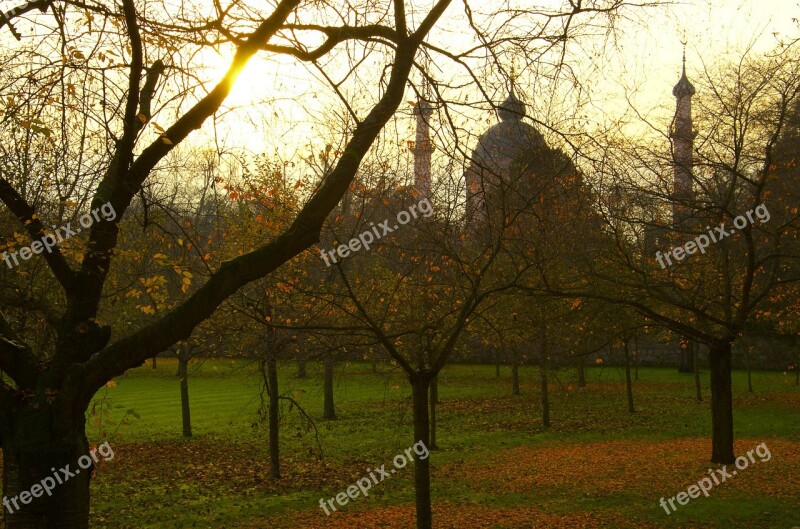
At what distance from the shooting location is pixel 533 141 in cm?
718

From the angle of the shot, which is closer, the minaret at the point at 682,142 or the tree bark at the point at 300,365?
the tree bark at the point at 300,365

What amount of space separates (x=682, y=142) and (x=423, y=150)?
278 inches

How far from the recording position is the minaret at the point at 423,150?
6.77 metres

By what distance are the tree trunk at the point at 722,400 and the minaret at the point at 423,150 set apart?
6.92 meters

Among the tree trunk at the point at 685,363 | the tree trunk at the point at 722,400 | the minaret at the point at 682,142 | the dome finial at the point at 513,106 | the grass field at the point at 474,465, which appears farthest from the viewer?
the tree trunk at the point at 685,363

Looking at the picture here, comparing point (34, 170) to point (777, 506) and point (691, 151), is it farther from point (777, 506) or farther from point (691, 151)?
point (777, 506)

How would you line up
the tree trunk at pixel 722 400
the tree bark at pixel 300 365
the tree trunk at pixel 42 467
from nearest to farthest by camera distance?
the tree trunk at pixel 42 467
the tree bark at pixel 300 365
the tree trunk at pixel 722 400

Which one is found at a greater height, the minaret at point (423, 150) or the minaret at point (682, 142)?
the minaret at point (682, 142)

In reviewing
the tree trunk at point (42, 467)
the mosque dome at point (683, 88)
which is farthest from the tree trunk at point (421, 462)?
Answer: the mosque dome at point (683, 88)

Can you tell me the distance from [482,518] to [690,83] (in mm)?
8557

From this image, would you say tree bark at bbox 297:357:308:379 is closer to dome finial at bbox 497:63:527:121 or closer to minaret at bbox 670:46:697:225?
dome finial at bbox 497:63:527:121

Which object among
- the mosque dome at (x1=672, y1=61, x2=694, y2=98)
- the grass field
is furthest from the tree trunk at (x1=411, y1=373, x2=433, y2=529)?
the mosque dome at (x1=672, y1=61, x2=694, y2=98)

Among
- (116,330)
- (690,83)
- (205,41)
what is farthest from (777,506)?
(116,330)

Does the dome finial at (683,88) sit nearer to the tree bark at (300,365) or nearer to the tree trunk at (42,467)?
the tree bark at (300,365)
